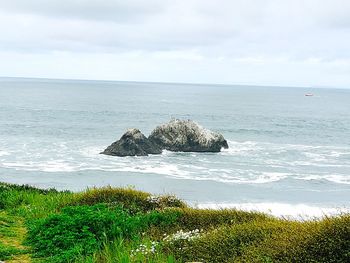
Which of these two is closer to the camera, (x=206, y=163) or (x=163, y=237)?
(x=163, y=237)

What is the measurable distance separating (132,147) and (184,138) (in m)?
8.81

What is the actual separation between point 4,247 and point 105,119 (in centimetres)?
10057

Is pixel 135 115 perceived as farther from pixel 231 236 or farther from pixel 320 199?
pixel 231 236

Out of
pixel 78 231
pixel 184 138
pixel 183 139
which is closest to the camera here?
pixel 78 231

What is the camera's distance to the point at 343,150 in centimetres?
7238

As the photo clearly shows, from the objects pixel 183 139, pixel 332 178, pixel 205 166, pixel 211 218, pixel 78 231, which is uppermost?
pixel 78 231


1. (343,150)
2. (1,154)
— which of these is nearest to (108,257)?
(1,154)

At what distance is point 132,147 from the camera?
199 ft

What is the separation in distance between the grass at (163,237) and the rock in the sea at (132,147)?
152 feet

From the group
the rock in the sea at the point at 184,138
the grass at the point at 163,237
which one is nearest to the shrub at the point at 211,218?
the grass at the point at 163,237

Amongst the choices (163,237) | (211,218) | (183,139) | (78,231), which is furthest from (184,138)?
→ (78,231)

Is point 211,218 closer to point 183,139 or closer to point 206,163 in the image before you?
point 206,163

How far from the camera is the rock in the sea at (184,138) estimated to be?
65.4 metres

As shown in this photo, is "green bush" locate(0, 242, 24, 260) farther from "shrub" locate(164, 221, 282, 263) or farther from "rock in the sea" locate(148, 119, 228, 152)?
"rock in the sea" locate(148, 119, 228, 152)
